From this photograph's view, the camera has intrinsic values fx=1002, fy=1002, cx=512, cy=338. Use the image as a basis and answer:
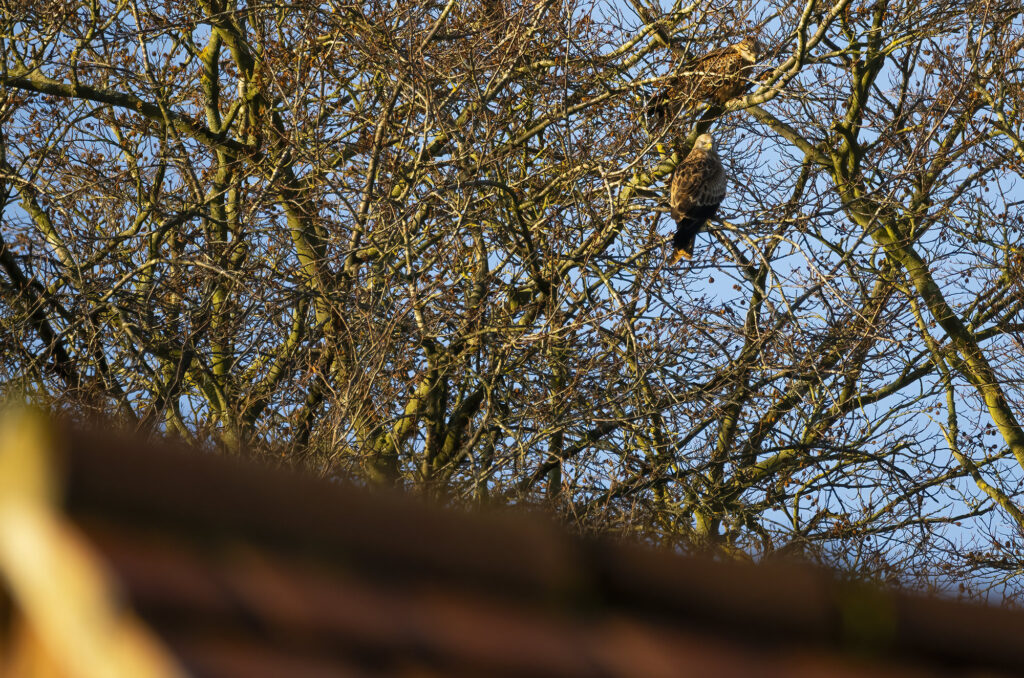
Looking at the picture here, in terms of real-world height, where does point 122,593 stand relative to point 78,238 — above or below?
below

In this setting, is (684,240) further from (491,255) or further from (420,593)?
(420,593)

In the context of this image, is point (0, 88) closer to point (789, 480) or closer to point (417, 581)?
point (789, 480)

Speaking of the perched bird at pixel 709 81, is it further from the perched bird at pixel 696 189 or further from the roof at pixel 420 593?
the roof at pixel 420 593

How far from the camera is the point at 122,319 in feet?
25.3

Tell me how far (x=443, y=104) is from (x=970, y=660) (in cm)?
622

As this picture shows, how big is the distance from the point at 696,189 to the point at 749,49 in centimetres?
120

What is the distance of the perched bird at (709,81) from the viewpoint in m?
7.46

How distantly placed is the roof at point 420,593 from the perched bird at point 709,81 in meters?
6.42

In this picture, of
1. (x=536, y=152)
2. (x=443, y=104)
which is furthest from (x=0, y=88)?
(x=536, y=152)

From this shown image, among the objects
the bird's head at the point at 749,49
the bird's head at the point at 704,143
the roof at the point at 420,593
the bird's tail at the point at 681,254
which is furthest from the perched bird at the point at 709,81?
the roof at the point at 420,593

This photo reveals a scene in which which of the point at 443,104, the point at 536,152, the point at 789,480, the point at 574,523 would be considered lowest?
the point at 574,523

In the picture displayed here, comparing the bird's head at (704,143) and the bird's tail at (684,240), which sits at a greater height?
the bird's head at (704,143)

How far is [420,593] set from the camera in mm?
1057

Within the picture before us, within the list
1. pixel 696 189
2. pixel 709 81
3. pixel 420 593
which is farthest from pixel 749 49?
pixel 420 593
